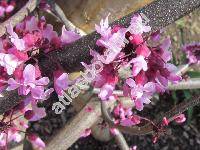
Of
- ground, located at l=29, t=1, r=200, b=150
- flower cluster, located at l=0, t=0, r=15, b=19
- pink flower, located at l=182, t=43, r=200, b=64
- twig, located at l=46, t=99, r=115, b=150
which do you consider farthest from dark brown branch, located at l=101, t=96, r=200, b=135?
flower cluster, located at l=0, t=0, r=15, b=19

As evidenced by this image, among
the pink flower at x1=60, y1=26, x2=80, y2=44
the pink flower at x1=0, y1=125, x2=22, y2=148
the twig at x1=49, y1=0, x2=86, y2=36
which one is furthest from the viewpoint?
the twig at x1=49, y1=0, x2=86, y2=36

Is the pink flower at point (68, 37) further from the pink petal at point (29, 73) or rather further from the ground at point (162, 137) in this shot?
the ground at point (162, 137)

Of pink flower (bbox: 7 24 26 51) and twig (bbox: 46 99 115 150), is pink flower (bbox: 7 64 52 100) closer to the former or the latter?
pink flower (bbox: 7 24 26 51)

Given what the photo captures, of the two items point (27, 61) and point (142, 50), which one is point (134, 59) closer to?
point (142, 50)

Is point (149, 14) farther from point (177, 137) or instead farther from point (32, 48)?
point (177, 137)

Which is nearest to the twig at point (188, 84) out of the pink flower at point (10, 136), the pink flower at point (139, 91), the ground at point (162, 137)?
the pink flower at point (10, 136)

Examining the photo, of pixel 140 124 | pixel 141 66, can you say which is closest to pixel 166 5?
pixel 141 66

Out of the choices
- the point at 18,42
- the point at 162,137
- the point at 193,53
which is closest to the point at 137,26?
the point at 18,42
